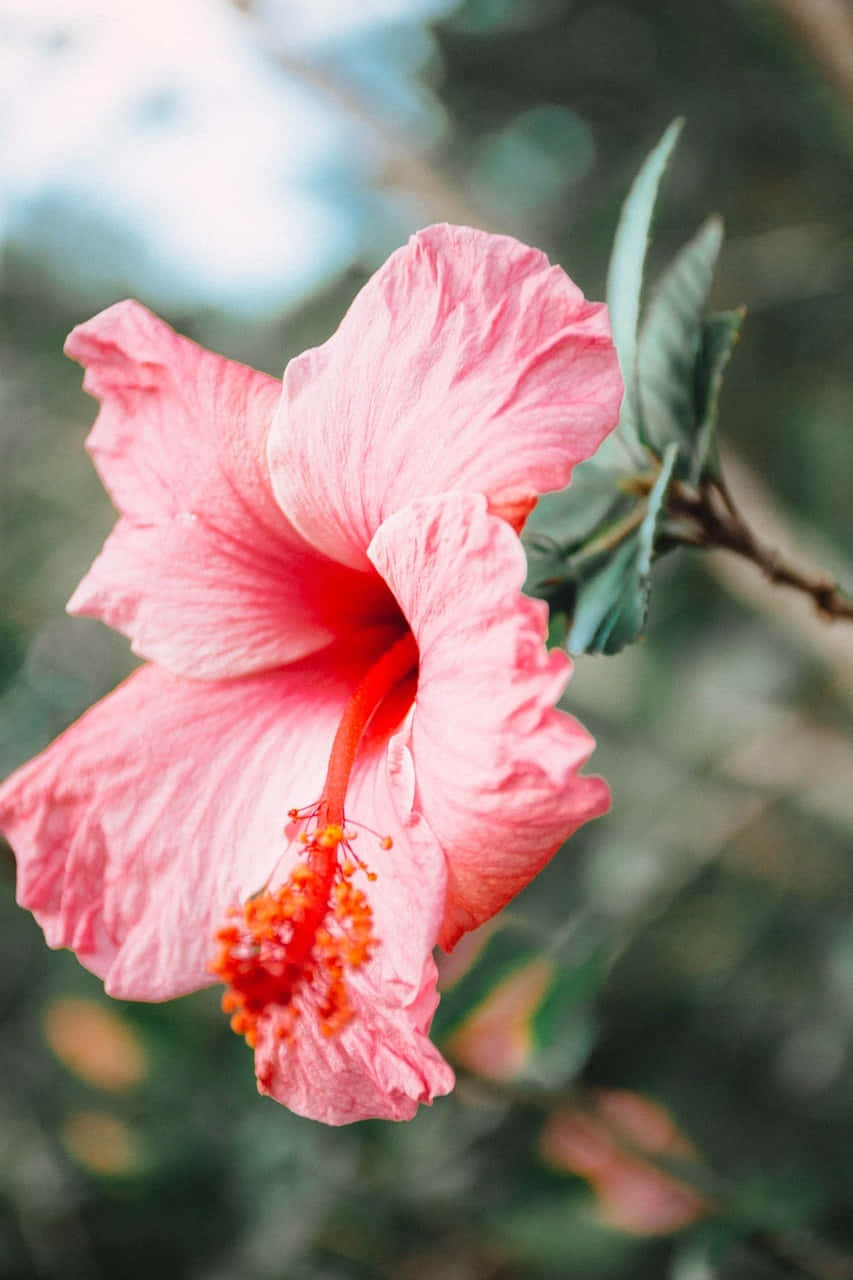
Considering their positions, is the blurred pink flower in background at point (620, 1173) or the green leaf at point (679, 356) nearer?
the green leaf at point (679, 356)

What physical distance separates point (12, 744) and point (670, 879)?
1719 millimetres

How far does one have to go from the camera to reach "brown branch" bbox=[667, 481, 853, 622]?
1033mm

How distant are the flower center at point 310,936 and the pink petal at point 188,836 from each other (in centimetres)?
3

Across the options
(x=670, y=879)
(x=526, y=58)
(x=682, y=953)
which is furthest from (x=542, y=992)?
(x=526, y=58)

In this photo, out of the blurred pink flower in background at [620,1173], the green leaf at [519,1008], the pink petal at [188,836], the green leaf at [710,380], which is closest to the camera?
the pink petal at [188,836]

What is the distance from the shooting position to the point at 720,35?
283 cm

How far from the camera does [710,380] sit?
1009mm

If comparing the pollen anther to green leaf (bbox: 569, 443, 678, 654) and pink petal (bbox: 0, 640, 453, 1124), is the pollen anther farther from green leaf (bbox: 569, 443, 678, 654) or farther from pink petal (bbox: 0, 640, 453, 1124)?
green leaf (bbox: 569, 443, 678, 654)

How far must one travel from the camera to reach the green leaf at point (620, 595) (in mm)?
891

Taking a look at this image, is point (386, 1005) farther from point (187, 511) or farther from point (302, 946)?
point (187, 511)

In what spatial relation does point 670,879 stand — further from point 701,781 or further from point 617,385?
point 617,385

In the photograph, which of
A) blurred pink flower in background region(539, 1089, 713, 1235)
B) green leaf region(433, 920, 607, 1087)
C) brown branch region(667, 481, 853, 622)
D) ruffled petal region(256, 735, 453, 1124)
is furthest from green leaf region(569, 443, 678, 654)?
blurred pink flower in background region(539, 1089, 713, 1235)

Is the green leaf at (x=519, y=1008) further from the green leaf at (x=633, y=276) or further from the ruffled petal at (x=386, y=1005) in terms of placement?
the green leaf at (x=633, y=276)

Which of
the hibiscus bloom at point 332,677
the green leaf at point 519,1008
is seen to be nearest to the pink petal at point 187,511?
the hibiscus bloom at point 332,677
